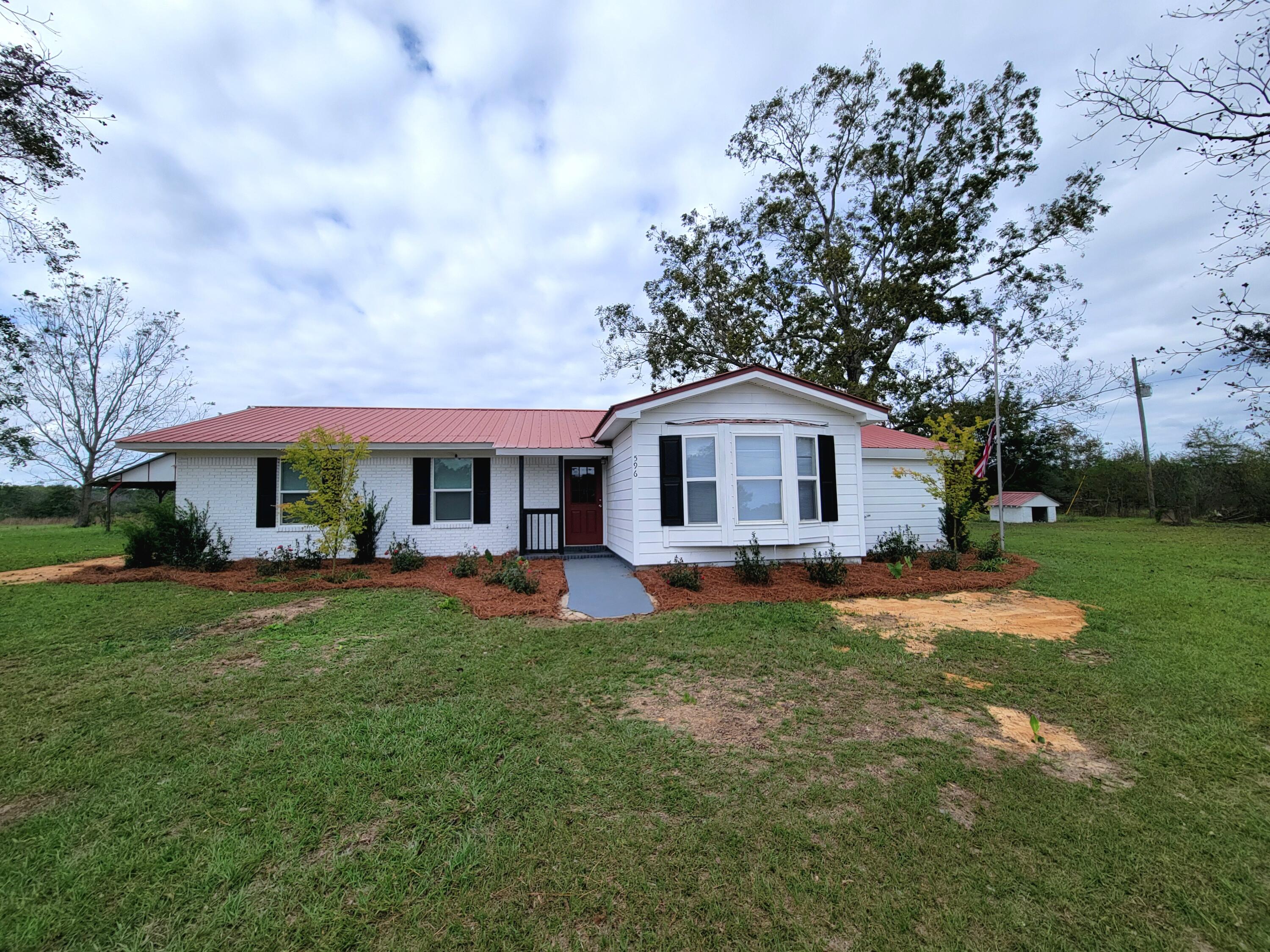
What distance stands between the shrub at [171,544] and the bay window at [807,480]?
37.5ft

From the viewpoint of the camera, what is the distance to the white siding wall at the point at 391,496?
35.9ft

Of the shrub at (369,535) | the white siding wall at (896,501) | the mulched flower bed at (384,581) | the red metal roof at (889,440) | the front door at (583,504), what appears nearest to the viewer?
the mulched flower bed at (384,581)

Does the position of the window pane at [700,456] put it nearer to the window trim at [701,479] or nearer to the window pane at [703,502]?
A: the window trim at [701,479]

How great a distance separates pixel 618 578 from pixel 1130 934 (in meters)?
7.23

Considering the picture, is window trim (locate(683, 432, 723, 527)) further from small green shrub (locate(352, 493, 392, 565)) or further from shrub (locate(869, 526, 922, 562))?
small green shrub (locate(352, 493, 392, 565))

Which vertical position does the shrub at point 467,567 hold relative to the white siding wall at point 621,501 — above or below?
below

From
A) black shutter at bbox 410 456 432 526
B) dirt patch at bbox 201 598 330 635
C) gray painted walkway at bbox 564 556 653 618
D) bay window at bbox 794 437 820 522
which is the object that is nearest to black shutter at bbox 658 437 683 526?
gray painted walkway at bbox 564 556 653 618

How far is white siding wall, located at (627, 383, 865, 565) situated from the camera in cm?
909

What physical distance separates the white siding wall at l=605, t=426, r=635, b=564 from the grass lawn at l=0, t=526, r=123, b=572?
12.8 metres

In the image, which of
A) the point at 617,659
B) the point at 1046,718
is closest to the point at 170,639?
the point at 617,659

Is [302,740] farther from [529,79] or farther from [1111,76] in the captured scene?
[529,79]

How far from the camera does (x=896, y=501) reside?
1274 centimetres

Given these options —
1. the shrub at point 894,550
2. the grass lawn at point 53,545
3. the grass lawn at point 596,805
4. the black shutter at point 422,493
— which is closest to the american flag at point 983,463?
the shrub at point 894,550

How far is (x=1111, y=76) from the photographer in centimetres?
328
